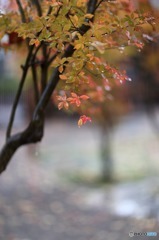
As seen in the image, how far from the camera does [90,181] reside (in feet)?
45.4

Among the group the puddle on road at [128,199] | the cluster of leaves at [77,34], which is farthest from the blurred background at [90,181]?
the cluster of leaves at [77,34]

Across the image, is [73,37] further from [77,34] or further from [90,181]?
[90,181]

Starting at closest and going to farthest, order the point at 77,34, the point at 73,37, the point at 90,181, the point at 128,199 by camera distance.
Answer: the point at 77,34, the point at 73,37, the point at 128,199, the point at 90,181

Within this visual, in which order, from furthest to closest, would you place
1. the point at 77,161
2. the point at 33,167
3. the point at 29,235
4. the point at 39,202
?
the point at 77,161, the point at 33,167, the point at 39,202, the point at 29,235

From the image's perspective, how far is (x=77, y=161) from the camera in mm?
16969

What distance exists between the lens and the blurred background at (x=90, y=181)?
860 cm

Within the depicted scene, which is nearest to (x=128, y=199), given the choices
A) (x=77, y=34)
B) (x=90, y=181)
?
(x=90, y=181)

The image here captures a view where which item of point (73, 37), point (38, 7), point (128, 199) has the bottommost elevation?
point (128, 199)

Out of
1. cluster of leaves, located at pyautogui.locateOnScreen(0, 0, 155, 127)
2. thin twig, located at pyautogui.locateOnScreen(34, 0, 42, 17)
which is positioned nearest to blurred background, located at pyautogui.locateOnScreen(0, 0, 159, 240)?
thin twig, located at pyautogui.locateOnScreen(34, 0, 42, 17)

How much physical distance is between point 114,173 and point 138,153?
4.12m

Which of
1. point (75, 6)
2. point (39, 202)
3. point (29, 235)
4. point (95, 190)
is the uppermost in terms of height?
point (75, 6)

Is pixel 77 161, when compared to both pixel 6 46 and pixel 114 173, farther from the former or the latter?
pixel 6 46

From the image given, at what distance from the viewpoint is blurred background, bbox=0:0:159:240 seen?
860 centimetres

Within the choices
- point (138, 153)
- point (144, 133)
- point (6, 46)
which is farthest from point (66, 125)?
point (6, 46)
